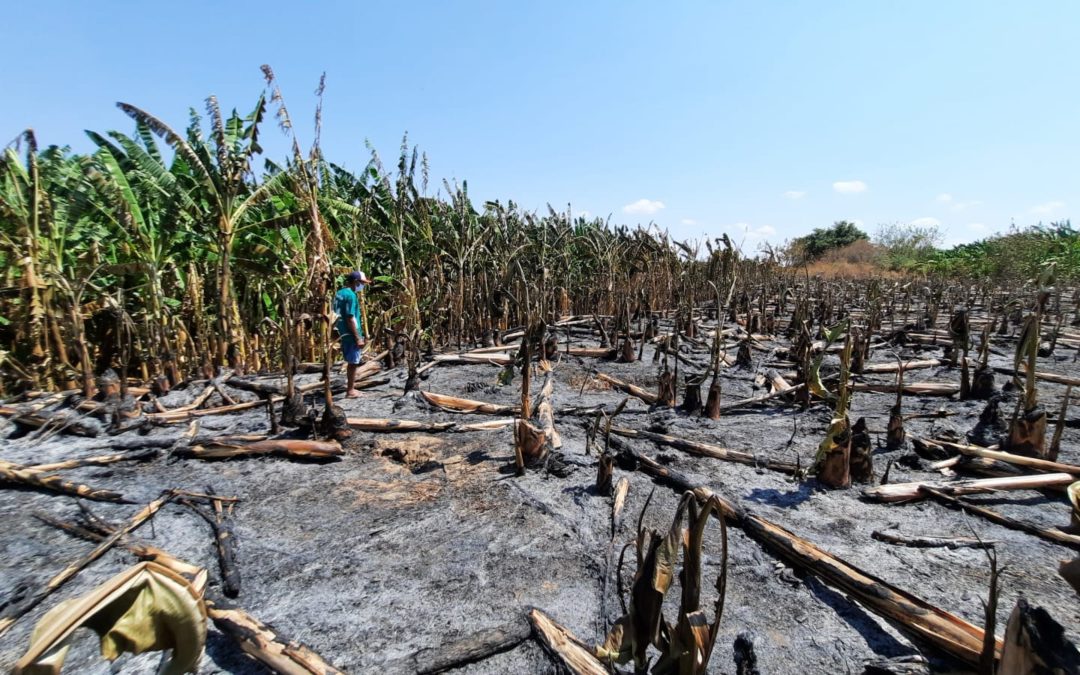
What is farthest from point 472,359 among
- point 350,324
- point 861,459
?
point 861,459

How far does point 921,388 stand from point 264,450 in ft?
22.3

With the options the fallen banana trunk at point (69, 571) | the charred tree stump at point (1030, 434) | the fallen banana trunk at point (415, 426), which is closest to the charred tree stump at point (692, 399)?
the fallen banana trunk at point (415, 426)

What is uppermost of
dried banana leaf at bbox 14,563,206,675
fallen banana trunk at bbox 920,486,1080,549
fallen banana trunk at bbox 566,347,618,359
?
dried banana leaf at bbox 14,563,206,675

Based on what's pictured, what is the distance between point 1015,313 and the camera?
36.0 feet

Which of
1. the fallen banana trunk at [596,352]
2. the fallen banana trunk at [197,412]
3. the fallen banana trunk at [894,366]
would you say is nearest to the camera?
the fallen banana trunk at [197,412]

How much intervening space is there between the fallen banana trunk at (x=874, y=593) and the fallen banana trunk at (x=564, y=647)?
832 millimetres

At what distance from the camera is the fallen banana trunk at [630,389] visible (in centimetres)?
605

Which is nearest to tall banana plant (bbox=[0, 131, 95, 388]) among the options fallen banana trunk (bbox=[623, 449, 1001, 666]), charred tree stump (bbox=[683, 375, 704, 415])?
charred tree stump (bbox=[683, 375, 704, 415])

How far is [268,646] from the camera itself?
218cm

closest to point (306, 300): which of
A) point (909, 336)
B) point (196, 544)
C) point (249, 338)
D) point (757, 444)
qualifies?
point (249, 338)

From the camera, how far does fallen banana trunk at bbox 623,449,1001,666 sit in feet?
6.70

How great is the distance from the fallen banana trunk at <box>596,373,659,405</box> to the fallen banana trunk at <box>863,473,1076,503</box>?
8.73 ft

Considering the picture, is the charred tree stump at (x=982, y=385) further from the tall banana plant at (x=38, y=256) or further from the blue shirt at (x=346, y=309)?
the tall banana plant at (x=38, y=256)

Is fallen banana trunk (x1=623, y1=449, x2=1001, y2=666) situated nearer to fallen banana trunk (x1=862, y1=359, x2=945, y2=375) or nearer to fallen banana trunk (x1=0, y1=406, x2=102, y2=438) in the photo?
fallen banana trunk (x1=862, y1=359, x2=945, y2=375)
